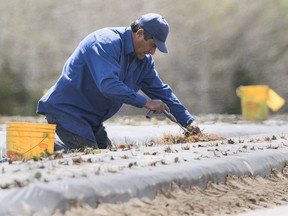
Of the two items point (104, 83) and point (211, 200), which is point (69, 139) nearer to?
point (104, 83)

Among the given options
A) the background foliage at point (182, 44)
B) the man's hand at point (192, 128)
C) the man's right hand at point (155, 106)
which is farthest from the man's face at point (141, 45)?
the background foliage at point (182, 44)

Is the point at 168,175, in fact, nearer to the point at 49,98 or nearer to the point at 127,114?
the point at 49,98

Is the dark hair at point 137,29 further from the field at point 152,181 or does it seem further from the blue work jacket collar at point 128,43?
the field at point 152,181

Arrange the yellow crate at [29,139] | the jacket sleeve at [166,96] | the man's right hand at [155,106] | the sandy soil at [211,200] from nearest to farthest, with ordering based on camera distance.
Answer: the sandy soil at [211,200] < the yellow crate at [29,139] < the man's right hand at [155,106] < the jacket sleeve at [166,96]

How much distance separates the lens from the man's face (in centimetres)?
729

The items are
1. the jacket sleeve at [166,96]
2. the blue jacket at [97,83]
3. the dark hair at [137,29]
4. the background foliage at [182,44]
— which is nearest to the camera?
the blue jacket at [97,83]

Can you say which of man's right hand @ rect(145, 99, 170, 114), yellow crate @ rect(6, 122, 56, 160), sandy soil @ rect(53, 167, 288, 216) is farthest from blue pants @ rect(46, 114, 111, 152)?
sandy soil @ rect(53, 167, 288, 216)

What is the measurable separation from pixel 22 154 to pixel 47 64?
42.0 ft

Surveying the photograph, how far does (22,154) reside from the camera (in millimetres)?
6961

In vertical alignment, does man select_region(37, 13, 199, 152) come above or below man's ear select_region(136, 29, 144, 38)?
below

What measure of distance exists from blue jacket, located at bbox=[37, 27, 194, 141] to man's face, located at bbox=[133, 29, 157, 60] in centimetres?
5

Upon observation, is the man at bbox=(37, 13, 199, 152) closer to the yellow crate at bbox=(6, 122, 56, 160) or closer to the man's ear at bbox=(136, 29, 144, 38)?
the man's ear at bbox=(136, 29, 144, 38)

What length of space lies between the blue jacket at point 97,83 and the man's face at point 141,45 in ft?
0.17

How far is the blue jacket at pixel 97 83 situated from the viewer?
23.0 ft
